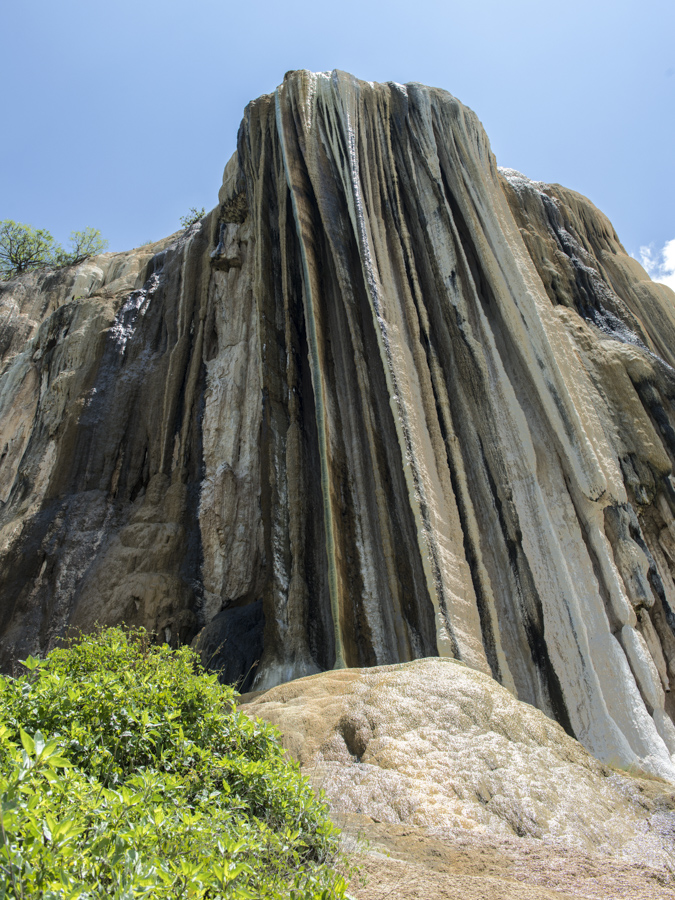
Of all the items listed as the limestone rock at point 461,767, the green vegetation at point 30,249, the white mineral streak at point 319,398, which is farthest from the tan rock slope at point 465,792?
the green vegetation at point 30,249

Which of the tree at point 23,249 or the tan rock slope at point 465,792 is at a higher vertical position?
the tree at point 23,249

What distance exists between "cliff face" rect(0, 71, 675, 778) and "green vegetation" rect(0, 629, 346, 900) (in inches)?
136

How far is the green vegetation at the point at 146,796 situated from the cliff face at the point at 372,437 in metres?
3.45

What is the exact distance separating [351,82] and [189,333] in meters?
5.26

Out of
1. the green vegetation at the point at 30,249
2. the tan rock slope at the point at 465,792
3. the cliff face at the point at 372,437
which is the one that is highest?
the green vegetation at the point at 30,249

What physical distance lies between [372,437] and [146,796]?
598 cm

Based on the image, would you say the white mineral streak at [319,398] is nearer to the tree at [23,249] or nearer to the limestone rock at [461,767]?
the limestone rock at [461,767]

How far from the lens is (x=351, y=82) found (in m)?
10.3

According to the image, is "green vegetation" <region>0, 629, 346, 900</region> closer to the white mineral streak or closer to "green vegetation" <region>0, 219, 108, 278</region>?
the white mineral streak

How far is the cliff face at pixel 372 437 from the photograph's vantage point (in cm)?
644

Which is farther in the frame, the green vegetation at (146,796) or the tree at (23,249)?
the tree at (23,249)

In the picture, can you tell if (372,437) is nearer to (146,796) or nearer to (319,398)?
(319,398)

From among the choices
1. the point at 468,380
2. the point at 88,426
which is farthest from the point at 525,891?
the point at 88,426

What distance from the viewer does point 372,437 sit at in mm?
7711
